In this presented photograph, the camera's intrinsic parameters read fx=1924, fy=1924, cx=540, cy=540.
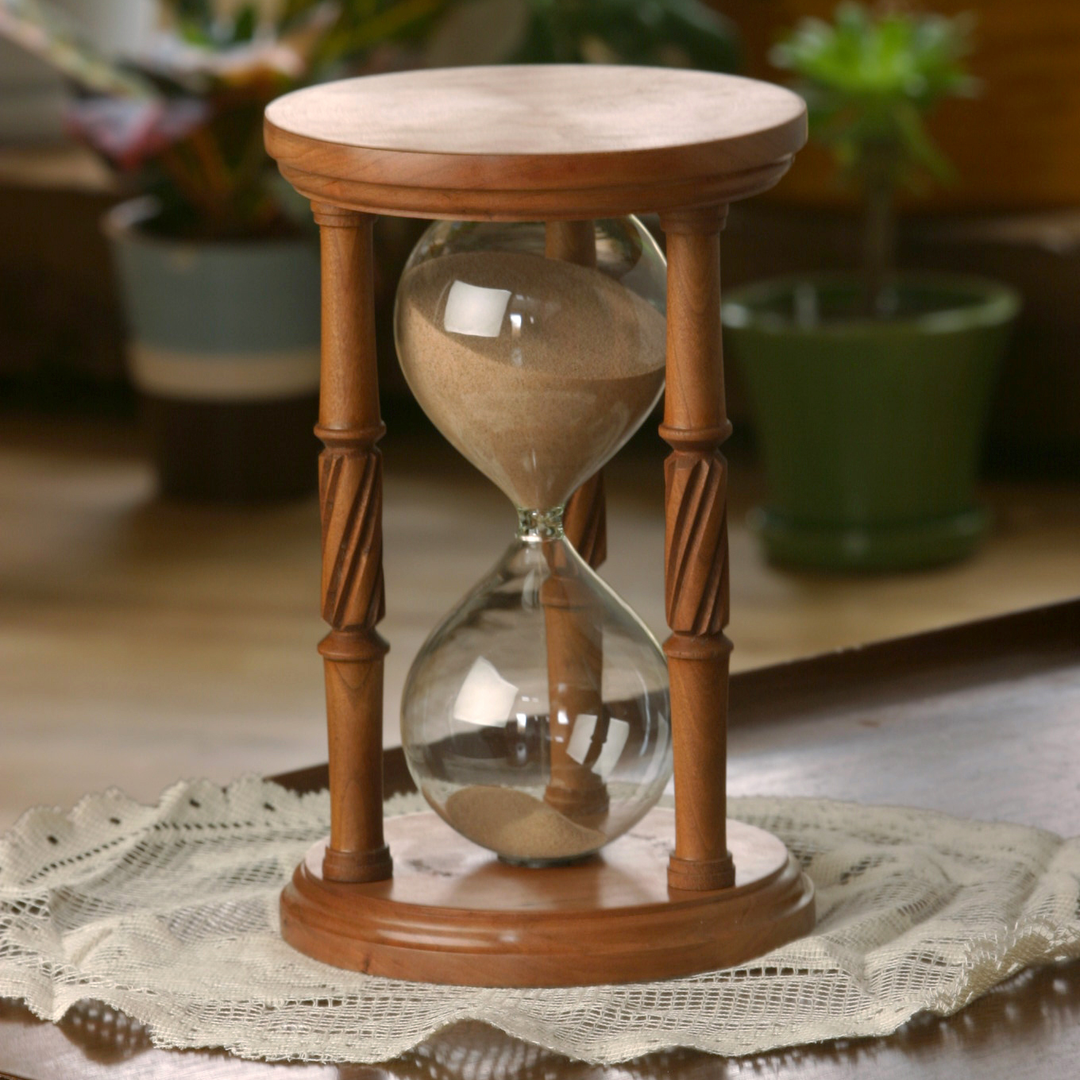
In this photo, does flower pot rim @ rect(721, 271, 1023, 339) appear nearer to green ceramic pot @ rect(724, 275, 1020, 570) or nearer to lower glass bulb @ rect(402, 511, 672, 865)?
green ceramic pot @ rect(724, 275, 1020, 570)

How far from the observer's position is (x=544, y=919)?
2.28 feet

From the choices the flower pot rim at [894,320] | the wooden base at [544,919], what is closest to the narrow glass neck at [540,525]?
the wooden base at [544,919]

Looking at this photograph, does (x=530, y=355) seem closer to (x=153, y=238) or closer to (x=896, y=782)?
(x=896, y=782)

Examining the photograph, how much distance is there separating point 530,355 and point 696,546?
0.09 m

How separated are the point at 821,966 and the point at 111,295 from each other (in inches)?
99.0

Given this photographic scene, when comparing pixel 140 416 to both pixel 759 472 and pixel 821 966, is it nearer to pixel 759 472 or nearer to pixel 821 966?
pixel 759 472

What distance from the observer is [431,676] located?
745 millimetres

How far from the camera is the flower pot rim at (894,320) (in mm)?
2244

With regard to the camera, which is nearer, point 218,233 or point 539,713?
point 539,713

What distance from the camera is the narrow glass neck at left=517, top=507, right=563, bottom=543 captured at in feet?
2.45

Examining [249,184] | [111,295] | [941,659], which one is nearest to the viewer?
[941,659]

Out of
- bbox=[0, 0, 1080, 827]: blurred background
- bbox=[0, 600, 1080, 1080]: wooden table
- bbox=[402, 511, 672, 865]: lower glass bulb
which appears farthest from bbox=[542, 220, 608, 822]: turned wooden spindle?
bbox=[0, 0, 1080, 827]: blurred background

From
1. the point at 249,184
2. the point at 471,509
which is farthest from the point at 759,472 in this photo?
the point at 249,184

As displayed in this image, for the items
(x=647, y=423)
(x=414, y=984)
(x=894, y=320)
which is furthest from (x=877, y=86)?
(x=414, y=984)
